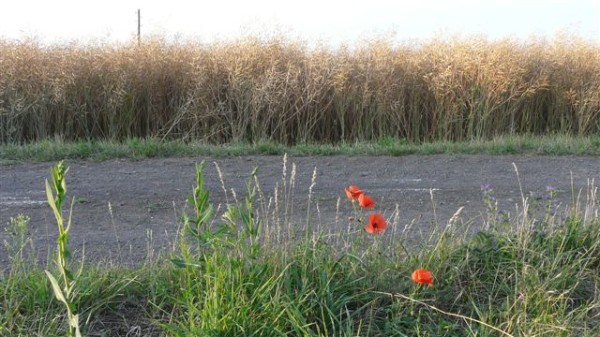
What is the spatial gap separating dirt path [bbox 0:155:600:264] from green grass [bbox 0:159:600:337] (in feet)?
1.73

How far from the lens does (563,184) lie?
7.40 meters

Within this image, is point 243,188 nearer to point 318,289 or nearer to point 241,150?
point 241,150

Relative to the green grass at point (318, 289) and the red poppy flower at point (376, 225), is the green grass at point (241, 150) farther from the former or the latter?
the red poppy flower at point (376, 225)

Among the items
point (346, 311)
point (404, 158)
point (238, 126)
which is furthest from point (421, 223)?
point (238, 126)

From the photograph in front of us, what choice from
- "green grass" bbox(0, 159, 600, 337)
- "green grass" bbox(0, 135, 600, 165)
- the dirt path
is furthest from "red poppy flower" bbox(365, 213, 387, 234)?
"green grass" bbox(0, 135, 600, 165)

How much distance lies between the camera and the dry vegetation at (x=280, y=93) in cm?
1141

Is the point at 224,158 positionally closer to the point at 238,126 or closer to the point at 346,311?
the point at 238,126

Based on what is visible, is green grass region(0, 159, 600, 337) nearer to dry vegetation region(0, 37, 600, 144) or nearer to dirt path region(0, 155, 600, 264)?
dirt path region(0, 155, 600, 264)

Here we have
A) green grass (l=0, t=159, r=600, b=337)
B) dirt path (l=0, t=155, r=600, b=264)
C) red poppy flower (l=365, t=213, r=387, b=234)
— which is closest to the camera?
green grass (l=0, t=159, r=600, b=337)

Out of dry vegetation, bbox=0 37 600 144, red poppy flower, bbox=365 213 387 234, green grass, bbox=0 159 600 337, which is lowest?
green grass, bbox=0 159 600 337

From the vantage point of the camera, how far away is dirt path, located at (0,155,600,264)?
→ 17.4 feet

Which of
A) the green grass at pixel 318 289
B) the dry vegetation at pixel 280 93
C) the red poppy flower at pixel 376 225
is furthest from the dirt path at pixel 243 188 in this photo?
the dry vegetation at pixel 280 93

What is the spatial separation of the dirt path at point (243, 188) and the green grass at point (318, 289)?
0.53 m

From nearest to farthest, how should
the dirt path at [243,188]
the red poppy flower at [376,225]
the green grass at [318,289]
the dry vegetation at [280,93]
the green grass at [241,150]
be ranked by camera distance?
the green grass at [318,289] → the red poppy flower at [376,225] → the dirt path at [243,188] → the green grass at [241,150] → the dry vegetation at [280,93]
